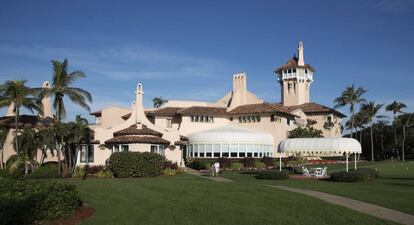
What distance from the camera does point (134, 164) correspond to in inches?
1423

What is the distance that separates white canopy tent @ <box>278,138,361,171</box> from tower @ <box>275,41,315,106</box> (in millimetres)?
46311

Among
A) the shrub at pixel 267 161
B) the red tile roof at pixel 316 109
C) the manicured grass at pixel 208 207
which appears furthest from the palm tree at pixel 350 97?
the manicured grass at pixel 208 207

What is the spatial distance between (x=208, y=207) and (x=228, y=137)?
3532 cm

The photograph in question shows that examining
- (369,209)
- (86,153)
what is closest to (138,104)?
(86,153)

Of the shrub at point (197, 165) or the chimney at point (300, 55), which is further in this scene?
the chimney at point (300, 55)

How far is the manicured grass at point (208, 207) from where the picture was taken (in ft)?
52.6

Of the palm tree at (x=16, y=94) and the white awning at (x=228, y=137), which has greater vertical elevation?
the palm tree at (x=16, y=94)

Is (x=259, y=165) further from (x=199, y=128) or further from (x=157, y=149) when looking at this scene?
(x=157, y=149)

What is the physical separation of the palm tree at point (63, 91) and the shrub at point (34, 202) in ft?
82.9

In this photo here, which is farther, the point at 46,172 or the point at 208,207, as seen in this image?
the point at 46,172

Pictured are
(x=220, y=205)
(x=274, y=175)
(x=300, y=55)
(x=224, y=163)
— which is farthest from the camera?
(x=300, y=55)

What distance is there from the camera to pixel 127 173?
36.0 meters

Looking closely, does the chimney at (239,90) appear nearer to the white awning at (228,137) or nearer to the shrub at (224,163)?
the white awning at (228,137)

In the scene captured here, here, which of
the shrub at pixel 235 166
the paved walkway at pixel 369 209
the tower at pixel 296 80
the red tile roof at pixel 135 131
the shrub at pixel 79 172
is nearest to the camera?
the paved walkway at pixel 369 209
